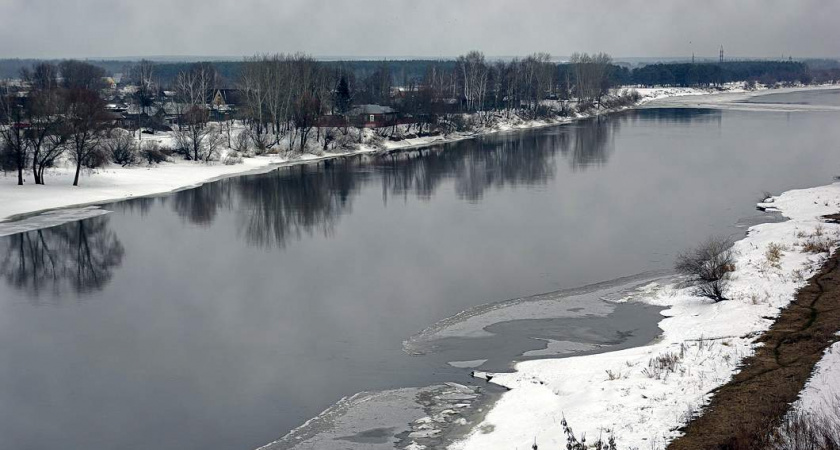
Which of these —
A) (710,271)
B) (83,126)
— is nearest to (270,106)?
(83,126)

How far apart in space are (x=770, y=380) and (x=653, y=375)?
4.38 ft

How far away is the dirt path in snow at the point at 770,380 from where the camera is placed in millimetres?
8055

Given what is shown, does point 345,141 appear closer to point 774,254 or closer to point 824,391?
point 774,254

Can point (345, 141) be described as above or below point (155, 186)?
above

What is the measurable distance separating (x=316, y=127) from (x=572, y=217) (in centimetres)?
2394

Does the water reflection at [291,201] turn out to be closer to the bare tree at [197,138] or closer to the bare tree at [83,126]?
the bare tree at [197,138]

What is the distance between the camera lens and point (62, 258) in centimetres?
1944

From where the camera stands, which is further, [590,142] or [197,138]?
[590,142]

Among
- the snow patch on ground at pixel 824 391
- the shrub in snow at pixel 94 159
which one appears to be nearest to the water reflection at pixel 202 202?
the shrub in snow at pixel 94 159

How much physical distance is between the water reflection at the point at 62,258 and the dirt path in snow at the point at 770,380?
12276 millimetres

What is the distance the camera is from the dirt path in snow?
8.05 metres

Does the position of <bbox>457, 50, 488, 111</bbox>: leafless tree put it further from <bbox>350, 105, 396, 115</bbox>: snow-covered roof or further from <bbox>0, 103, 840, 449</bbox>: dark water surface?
<bbox>0, 103, 840, 449</bbox>: dark water surface

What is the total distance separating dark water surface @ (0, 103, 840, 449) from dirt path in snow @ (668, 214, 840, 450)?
2775 mm

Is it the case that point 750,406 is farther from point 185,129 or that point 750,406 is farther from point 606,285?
point 185,129
